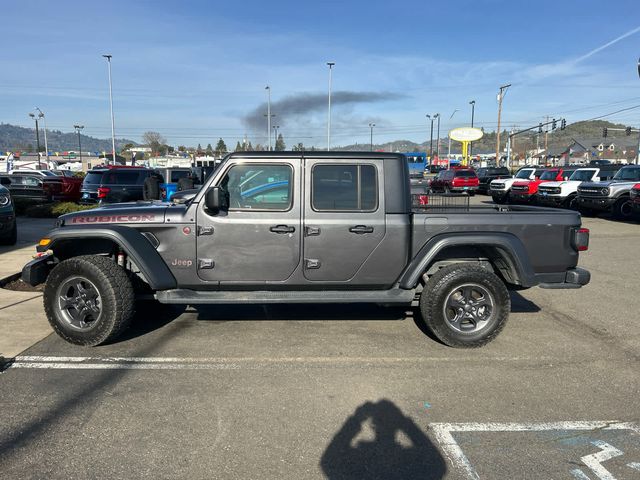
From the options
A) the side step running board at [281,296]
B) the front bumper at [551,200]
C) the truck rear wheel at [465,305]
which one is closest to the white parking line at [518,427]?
the truck rear wheel at [465,305]

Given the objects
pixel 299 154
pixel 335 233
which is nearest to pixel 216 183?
pixel 299 154

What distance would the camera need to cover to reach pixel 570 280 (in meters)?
5.02

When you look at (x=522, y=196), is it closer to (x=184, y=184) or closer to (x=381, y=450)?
(x=184, y=184)

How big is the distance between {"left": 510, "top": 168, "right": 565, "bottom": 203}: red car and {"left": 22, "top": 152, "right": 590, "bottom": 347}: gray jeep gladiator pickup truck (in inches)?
719

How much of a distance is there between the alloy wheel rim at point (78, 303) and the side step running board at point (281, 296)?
61cm

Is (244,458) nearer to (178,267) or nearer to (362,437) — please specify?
(362,437)

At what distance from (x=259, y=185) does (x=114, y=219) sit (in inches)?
58.1

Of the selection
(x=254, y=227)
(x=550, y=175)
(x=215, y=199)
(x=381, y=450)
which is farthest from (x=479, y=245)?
(x=550, y=175)

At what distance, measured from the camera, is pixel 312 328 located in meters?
5.53

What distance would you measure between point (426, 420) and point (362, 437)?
1.75 feet

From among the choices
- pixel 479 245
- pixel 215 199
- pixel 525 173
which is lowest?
pixel 479 245

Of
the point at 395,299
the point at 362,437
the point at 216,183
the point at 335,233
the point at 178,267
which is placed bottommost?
the point at 362,437

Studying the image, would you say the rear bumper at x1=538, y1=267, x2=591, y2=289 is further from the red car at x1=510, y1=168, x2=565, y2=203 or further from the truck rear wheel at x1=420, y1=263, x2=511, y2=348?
the red car at x1=510, y1=168, x2=565, y2=203

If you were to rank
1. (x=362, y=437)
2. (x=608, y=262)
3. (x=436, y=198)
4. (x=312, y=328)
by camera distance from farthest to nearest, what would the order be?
(x=608, y=262)
(x=436, y=198)
(x=312, y=328)
(x=362, y=437)
